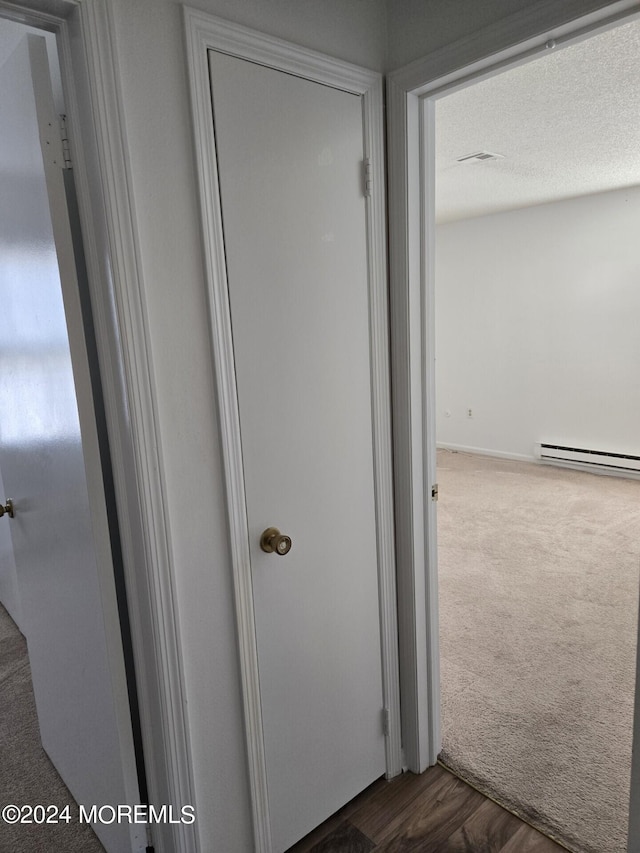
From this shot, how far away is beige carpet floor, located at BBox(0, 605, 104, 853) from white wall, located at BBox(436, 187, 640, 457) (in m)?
4.94

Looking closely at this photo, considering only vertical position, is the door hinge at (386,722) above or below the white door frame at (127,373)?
below

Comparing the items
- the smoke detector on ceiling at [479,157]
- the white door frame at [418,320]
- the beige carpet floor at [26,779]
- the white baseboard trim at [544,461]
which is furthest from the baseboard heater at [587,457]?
the beige carpet floor at [26,779]

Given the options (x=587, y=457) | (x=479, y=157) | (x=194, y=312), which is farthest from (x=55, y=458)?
(x=587, y=457)

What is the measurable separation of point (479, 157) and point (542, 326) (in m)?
2.38

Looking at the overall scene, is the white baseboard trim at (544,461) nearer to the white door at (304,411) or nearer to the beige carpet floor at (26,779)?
the white door at (304,411)

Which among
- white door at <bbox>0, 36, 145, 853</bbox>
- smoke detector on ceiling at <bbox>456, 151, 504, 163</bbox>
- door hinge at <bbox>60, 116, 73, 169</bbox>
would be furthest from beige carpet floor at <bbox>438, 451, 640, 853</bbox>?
smoke detector on ceiling at <bbox>456, 151, 504, 163</bbox>

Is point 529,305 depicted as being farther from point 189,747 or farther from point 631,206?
point 189,747

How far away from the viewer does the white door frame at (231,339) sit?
132 cm

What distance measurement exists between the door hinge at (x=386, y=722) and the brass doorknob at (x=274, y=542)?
2.54 ft

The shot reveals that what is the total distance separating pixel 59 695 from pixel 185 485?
0.99 metres

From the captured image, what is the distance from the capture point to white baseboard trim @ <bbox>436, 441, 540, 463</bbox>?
19.9 feet

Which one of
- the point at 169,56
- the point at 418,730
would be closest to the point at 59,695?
the point at 418,730

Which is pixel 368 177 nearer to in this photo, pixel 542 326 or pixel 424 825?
pixel 424 825

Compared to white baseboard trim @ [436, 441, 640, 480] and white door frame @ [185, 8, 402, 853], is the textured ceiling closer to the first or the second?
white door frame @ [185, 8, 402, 853]
